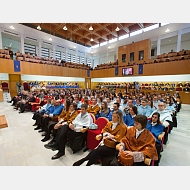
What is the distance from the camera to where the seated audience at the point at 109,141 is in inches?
76.4

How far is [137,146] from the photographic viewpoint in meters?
1.92

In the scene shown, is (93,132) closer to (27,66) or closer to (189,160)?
(189,160)

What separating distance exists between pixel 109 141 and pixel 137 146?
0.52m

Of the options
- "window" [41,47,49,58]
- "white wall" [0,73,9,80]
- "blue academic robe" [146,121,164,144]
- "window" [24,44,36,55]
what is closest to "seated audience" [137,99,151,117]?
"blue academic robe" [146,121,164,144]

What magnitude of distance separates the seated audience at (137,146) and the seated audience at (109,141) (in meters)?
0.14

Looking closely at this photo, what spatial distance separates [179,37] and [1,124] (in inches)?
708

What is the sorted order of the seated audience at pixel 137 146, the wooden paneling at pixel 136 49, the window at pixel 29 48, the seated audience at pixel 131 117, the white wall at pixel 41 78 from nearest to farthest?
the seated audience at pixel 137 146 → the seated audience at pixel 131 117 → the white wall at pixel 41 78 → the wooden paneling at pixel 136 49 → the window at pixel 29 48

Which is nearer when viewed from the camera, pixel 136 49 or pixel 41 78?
pixel 41 78

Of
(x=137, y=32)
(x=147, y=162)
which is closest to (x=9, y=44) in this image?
(x=137, y=32)

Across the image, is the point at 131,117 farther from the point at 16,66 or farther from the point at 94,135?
the point at 16,66

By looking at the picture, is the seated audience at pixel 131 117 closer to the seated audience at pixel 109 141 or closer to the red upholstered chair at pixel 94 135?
the red upholstered chair at pixel 94 135

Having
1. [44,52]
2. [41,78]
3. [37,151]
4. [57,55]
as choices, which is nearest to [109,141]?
[37,151]

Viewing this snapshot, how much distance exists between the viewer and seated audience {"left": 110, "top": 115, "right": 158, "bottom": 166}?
1.71 metres

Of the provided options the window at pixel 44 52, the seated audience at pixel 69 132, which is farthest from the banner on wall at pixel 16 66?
the seated audience at pixel 69 132
